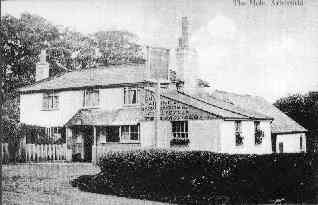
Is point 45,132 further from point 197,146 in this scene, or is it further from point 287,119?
point 287,119

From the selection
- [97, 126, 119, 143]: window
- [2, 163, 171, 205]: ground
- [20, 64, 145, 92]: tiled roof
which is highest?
[20, 64, 145, 92]: tiled roof

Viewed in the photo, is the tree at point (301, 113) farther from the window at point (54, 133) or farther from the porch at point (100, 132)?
the window at point (54, 133)

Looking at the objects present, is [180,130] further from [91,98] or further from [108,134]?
[91,98]

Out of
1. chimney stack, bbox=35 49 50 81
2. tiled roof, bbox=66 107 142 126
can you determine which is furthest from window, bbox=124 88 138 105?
chimney stack, bbox=35 49 50 81

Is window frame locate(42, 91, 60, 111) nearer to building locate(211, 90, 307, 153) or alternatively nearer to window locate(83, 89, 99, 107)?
Answer: window locate(83, 89, 99, 107)

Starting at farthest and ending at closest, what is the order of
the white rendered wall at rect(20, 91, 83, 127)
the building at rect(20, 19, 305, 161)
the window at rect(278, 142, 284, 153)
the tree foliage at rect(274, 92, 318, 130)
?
the white rendered wall at rect(20, 91, 83, 127), the window at rect(278, 142, 284, 153), the tree foliage at rect(274, 92, 318, 130), the building at rect(20, 19, 305, 161)

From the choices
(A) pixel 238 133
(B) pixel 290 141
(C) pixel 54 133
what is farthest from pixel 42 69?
(B) pixel 290 141

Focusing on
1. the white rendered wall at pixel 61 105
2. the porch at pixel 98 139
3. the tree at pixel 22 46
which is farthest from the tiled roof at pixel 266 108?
the tree at pixel 22 46

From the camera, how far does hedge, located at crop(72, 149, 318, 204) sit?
10.4m

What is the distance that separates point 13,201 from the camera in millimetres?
9875

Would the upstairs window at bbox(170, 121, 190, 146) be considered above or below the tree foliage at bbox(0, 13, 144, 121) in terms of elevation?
below

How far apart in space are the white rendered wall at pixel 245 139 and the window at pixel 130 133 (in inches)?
171

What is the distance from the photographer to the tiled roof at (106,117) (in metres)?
21.0

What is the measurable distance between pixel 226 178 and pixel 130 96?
471 inches
